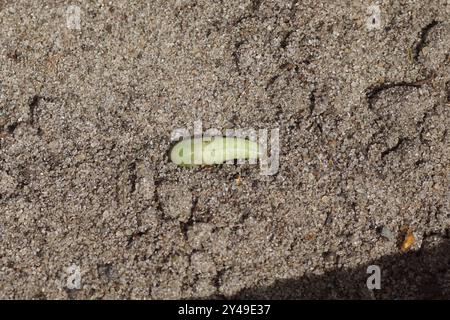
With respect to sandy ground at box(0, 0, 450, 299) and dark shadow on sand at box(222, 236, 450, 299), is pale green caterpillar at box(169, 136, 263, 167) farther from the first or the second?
dark shadow on sand at box(222, 236, 450, 299)

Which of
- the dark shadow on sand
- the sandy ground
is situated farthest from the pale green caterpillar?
the dark shadow on sand

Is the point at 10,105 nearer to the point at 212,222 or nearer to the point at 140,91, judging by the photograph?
the point at 140,91

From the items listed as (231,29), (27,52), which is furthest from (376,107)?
(27,52)

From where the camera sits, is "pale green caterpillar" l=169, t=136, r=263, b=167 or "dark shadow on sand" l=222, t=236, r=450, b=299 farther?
"pale green caterpillar" l=169, t=136, r=263, b=167

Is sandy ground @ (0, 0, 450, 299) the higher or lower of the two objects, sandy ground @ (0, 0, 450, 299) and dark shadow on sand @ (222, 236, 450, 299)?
the higher

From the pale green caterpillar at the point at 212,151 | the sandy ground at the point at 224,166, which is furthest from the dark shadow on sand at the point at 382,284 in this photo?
the pale green caterpillar at the point at 212,151
